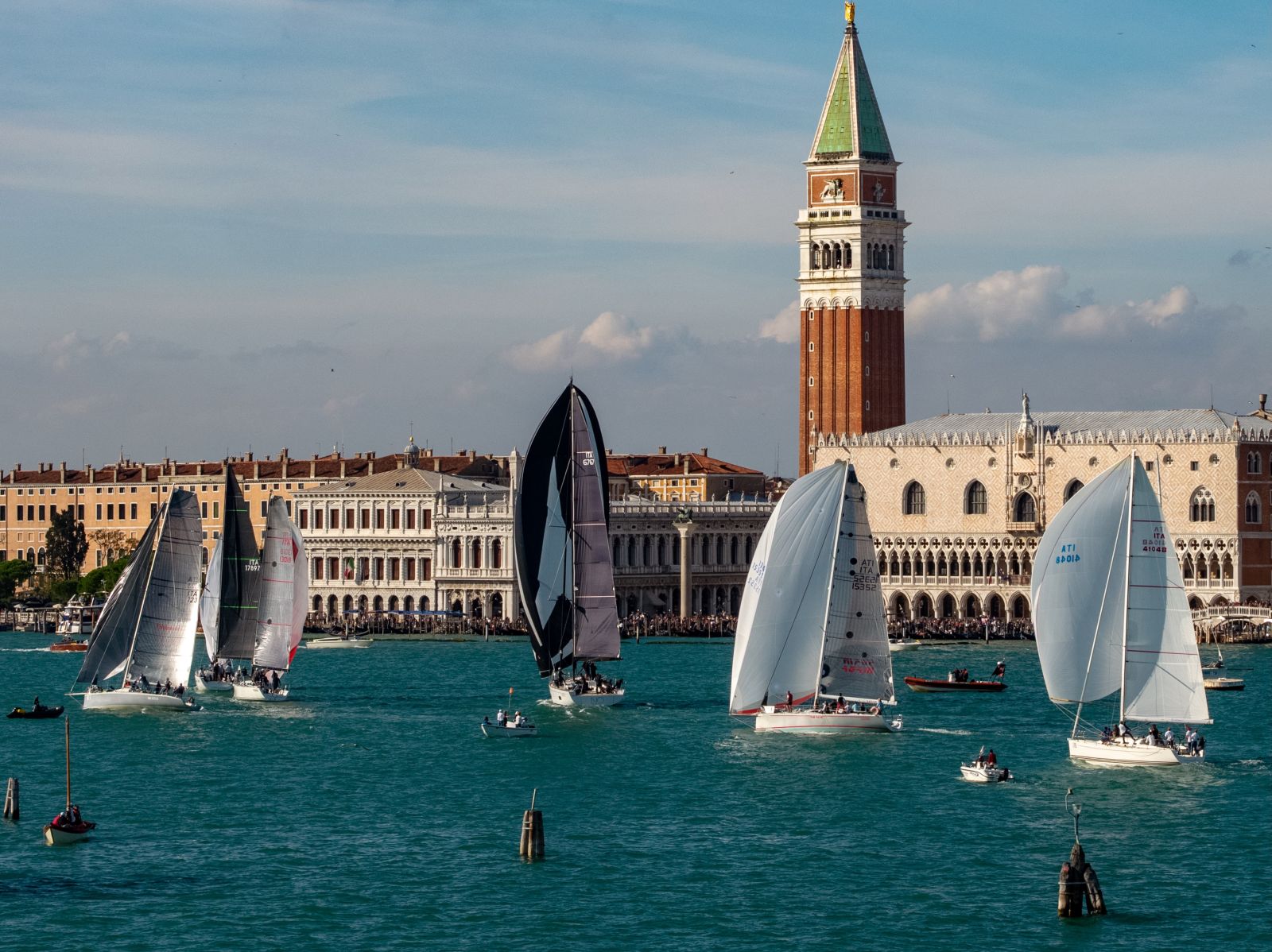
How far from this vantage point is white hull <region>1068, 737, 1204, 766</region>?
163 ft

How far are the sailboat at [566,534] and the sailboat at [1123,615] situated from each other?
15.9m

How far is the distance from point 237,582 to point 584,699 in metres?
10.3

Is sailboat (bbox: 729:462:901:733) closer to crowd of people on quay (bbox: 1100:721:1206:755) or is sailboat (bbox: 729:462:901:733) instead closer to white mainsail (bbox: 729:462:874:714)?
white mainsail (bbox: 729:462:874:714)

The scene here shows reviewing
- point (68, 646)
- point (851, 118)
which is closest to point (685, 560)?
point (851, 118)

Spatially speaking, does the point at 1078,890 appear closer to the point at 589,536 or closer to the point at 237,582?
the point at 589,536

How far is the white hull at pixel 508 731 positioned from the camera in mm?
58656

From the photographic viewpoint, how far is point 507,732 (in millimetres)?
58688

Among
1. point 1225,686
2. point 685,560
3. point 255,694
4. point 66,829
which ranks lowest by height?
point 66,829

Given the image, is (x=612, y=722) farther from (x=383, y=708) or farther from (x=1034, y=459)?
(x=1034, y=459)

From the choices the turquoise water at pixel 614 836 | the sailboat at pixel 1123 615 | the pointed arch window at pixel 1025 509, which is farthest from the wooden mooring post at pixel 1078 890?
the pointed arch window at pixel 1025 509

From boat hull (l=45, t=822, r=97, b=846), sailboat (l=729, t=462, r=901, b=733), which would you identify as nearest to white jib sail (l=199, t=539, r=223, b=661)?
sailboat (l=729, t=462, r=901, b=733)

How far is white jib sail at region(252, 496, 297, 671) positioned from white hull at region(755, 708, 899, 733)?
16596 millimetres

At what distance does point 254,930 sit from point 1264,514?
7220cm

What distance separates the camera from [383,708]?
223ft
